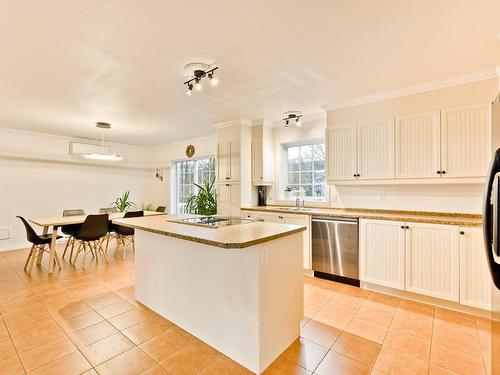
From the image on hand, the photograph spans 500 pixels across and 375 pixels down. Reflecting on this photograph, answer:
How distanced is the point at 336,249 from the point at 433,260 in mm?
1016

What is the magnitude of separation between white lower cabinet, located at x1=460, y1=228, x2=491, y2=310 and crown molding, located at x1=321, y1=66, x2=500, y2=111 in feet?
5.13

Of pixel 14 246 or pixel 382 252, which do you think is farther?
pixel 14 246

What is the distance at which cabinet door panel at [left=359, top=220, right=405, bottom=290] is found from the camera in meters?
2.80

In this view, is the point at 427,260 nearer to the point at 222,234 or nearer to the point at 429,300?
the point at 429,300

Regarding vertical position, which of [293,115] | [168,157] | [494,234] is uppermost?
[293,115]

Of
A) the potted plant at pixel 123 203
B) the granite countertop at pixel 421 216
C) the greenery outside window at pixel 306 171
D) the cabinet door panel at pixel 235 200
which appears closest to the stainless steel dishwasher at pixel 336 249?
the granite countertop at pixel 421 216

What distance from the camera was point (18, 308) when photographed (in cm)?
257

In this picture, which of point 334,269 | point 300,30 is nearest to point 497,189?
point 300,30

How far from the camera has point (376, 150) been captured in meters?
3.24

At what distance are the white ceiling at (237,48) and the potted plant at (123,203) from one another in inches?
122

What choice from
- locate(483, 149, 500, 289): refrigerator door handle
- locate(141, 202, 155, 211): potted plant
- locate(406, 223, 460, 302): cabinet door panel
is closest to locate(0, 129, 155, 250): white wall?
locate(141, 202, 155, 211): potted plant

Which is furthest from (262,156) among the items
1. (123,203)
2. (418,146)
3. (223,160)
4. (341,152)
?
(123,203)

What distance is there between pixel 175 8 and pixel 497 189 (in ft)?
7.33

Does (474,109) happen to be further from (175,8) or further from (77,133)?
(77,133)
